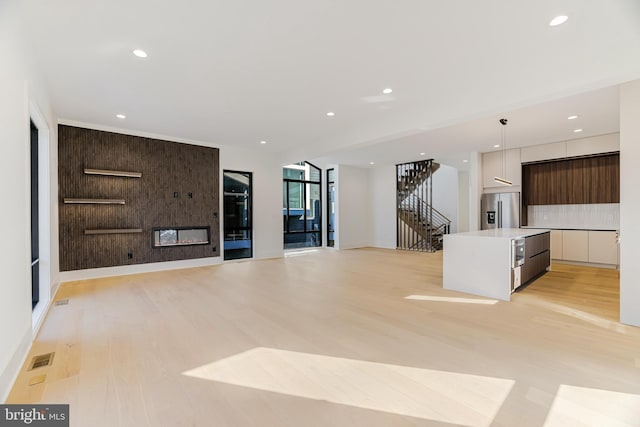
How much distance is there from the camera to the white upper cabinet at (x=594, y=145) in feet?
19.4

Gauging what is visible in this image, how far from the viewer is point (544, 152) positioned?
268 inches

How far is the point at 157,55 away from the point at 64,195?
3956 mm

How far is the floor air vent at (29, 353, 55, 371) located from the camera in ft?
7.85

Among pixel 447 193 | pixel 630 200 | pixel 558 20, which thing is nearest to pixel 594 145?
pixel 630 200

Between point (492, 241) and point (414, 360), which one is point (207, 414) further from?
point (492, 241)

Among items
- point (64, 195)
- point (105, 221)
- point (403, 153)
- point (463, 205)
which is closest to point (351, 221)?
point (403, 153)

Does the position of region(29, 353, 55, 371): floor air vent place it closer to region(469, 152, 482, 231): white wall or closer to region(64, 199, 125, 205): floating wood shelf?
region(64, 199, 125, 205): floating wood shelf

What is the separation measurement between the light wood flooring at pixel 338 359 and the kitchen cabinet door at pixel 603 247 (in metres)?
2.31

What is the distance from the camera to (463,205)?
450 inches

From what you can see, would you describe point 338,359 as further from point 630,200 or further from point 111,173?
point 111,173

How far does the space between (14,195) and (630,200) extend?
5781mm

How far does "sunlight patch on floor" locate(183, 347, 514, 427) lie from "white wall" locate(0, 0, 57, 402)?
1.34 metres

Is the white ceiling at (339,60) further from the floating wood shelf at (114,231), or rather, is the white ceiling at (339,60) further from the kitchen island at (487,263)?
the floating wood shelf at (114,231)

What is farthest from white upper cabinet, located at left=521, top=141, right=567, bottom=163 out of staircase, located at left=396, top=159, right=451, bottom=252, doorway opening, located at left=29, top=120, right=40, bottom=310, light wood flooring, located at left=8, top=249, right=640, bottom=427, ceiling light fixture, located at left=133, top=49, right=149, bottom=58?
doorway opening, located at left=29, top=120, right=40, bottom=310
